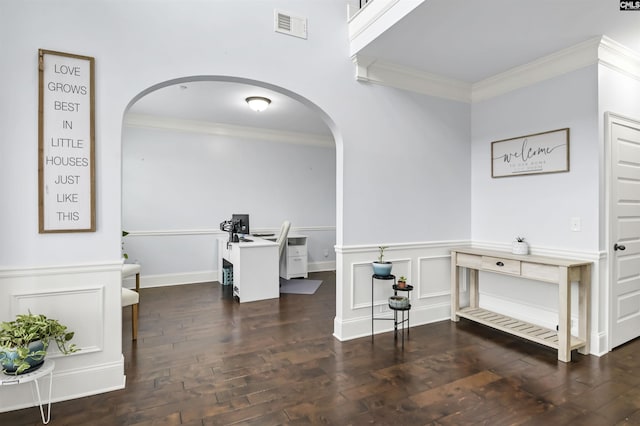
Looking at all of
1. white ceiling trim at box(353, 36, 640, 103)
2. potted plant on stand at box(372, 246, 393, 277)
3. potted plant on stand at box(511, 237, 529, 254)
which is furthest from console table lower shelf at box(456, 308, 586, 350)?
white ceiling trim at box(353, 36, 640, 103)

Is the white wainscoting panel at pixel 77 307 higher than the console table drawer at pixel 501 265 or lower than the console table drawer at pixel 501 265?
lower

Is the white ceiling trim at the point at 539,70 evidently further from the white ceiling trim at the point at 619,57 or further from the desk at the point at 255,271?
the desk at the point at 255,271

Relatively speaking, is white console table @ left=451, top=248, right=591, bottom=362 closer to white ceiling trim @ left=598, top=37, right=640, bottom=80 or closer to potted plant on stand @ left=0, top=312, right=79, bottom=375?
white ceiling trim @ left=598, top=37, right=640, bottom=80

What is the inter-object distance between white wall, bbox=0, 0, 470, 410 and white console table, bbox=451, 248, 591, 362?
0.63m

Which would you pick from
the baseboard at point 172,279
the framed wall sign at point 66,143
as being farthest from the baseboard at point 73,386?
the baseboard at point 172,279

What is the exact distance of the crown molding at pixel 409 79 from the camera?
3.19 metres

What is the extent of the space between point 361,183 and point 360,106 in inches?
29.6

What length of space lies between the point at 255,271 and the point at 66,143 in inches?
109

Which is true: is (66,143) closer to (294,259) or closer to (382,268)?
(382,268)

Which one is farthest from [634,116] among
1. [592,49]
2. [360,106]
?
[360,106]

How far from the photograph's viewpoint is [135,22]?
91.8 inches

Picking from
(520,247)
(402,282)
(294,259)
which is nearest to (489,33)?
(520,247)

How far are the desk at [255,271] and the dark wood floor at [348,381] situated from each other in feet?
2.99

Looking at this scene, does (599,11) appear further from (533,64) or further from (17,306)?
(17,306)
